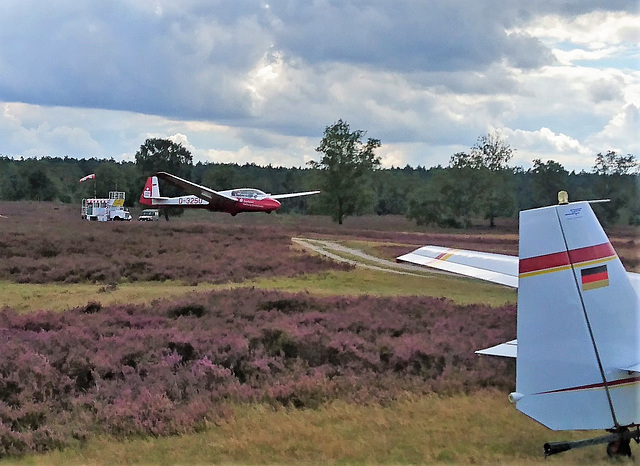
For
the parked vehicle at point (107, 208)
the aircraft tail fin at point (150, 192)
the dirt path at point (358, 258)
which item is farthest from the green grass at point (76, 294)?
the dirt path at point (358, 258)

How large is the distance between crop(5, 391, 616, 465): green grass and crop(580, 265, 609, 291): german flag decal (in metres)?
1.66

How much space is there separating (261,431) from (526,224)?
3092 mm

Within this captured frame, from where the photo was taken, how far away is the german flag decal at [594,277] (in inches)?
151

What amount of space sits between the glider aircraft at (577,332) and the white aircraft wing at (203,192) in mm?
8787

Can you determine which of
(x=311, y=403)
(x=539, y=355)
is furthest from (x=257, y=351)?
(x=539, y=355)

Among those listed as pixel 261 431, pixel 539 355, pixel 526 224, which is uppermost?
pixel 526 224

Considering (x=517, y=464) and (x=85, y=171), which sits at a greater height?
(x=85, y=171)

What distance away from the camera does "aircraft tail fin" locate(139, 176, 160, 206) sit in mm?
13078

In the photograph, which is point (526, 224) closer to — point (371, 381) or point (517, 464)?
point (517, 464)

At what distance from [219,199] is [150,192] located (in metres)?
1.47

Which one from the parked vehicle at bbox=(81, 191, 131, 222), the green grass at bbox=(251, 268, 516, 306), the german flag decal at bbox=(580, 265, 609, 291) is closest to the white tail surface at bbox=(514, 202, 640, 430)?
the german flag decal at bbox=(580, 265, 609, 291)

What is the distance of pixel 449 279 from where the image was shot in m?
12.3

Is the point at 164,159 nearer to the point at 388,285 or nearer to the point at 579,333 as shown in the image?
the point at 388,285

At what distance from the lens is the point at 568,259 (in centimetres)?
384
